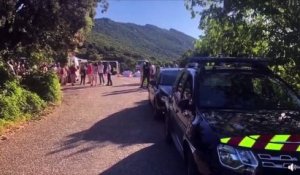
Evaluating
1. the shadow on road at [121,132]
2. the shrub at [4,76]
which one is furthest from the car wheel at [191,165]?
the shrub at [4,76]

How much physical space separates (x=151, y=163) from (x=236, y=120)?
2738 millimetres

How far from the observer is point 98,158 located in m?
9.03

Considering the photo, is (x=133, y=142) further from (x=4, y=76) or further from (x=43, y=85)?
(x=43, y=85)

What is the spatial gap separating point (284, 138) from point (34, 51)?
19.0 m

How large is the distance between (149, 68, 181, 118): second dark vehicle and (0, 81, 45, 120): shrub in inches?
153

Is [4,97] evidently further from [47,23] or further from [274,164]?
[274,164]

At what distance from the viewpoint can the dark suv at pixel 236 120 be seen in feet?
17.3

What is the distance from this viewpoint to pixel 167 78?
49.7 feet

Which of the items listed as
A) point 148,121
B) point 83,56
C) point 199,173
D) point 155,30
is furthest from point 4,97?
point 155,30

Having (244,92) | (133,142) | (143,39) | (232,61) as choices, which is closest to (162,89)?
(133,142)

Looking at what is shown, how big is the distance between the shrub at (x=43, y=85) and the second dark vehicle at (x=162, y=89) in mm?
4402

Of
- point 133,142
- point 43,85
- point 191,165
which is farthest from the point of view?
point 43,85

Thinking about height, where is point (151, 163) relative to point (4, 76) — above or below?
below

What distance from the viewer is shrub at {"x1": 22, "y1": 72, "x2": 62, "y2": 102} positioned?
17594 mm
